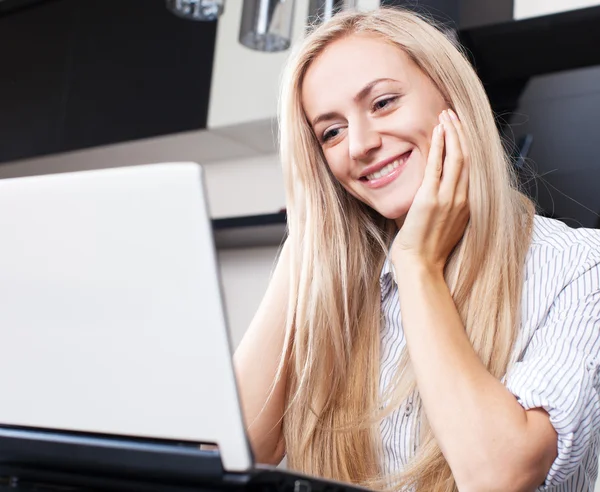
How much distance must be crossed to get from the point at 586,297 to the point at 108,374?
70 cm

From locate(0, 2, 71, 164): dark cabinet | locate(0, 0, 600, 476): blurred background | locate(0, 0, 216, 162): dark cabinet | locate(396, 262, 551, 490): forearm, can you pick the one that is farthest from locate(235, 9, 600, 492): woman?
locate(0, 2, 71, 164): dark cabinet

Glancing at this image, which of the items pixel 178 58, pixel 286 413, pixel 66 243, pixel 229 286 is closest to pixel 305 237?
pixel 286 413

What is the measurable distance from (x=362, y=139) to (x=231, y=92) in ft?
4.95

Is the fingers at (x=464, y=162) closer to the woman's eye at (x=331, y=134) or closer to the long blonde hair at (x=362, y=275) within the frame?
the long blonde hair at (x=362, y=275)

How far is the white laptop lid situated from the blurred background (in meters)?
1.14

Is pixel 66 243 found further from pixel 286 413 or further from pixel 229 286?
pixel 229 286

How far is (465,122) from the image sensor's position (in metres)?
1.29

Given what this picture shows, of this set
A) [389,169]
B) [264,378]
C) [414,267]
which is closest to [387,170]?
[389,169]

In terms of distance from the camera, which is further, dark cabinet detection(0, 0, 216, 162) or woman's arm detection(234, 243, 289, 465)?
dark cabinet detection(0, 0, 216, 162)

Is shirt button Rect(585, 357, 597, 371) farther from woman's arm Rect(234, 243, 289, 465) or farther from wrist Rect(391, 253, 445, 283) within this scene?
woman's arm Rect(234, 243, 289, 465)

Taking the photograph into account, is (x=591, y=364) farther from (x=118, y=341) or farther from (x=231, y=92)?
(x=231, y=92)

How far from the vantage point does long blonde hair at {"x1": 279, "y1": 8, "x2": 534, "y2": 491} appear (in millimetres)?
1178

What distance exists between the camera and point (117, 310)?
0.66 metres

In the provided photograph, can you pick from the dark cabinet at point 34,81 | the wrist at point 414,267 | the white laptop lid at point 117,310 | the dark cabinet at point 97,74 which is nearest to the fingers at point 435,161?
the wrist at point 414,267
